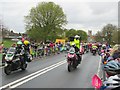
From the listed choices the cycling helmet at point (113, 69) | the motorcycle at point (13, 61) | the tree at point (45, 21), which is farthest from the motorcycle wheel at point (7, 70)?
the tree at point (45, 21)

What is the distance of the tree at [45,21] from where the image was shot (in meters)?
69.0

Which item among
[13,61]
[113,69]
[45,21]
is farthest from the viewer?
[45,21]

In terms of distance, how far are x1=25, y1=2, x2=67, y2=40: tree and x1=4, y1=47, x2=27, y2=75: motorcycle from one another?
54.1 meters

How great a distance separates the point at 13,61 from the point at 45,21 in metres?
57.2

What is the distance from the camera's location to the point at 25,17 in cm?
7162

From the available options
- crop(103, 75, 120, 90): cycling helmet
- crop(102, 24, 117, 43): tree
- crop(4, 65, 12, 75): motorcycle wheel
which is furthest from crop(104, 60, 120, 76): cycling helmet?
crop(102, 24, 117, 43): tree

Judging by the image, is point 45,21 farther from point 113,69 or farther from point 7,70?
point 113,69

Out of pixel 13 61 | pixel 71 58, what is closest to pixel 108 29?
pixel 71 58

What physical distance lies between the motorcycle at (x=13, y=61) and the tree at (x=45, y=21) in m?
54.1

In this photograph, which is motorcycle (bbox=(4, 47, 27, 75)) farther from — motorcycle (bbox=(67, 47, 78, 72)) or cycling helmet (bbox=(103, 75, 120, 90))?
cycling helmet (bbox=(103, 75, 120, 90))

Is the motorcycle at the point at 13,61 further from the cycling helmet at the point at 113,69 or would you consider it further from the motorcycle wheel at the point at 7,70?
the cycling helmet at the point at 113,69

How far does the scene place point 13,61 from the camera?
13.2 meters

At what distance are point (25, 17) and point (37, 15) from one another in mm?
3508

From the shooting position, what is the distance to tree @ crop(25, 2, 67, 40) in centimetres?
6900
